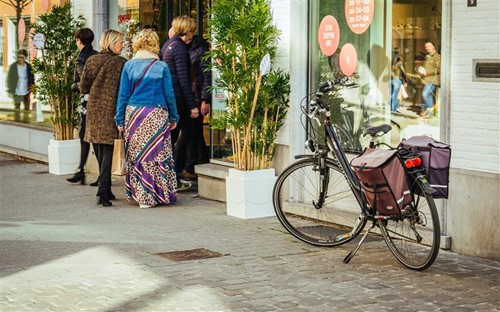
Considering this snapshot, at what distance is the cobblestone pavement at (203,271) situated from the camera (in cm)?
707

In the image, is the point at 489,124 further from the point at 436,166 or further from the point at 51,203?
the point at 51,203

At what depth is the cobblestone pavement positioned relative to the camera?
278 inches

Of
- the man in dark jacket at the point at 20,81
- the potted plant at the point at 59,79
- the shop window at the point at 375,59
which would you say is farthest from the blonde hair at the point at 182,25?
the man in dark jacket at the point at 20,81

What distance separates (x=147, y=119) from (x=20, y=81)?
7.61 m

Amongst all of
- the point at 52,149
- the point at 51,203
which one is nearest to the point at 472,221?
the point at 51,203

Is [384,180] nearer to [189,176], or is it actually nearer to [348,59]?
[348,59]

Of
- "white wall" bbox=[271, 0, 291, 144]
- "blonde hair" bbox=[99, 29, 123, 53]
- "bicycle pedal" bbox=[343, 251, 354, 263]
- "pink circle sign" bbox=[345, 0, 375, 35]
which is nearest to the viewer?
"bicycle pedal" bbox=[343, 251, 354, 263]

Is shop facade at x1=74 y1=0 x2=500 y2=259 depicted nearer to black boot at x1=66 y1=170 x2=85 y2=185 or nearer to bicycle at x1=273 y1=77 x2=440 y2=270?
bicycle at x1=273 y1=77 x2=440 y2=270

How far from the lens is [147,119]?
1121 centimetres

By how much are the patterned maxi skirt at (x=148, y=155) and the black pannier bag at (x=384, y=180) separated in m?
3.62

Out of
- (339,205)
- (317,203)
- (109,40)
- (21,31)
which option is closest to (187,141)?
(109,40)

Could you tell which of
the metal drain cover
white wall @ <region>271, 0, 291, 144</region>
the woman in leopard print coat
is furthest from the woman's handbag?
the metal drain cover

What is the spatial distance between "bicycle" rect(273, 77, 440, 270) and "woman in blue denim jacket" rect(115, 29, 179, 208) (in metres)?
1.58

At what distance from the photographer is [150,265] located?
829 centimetres
